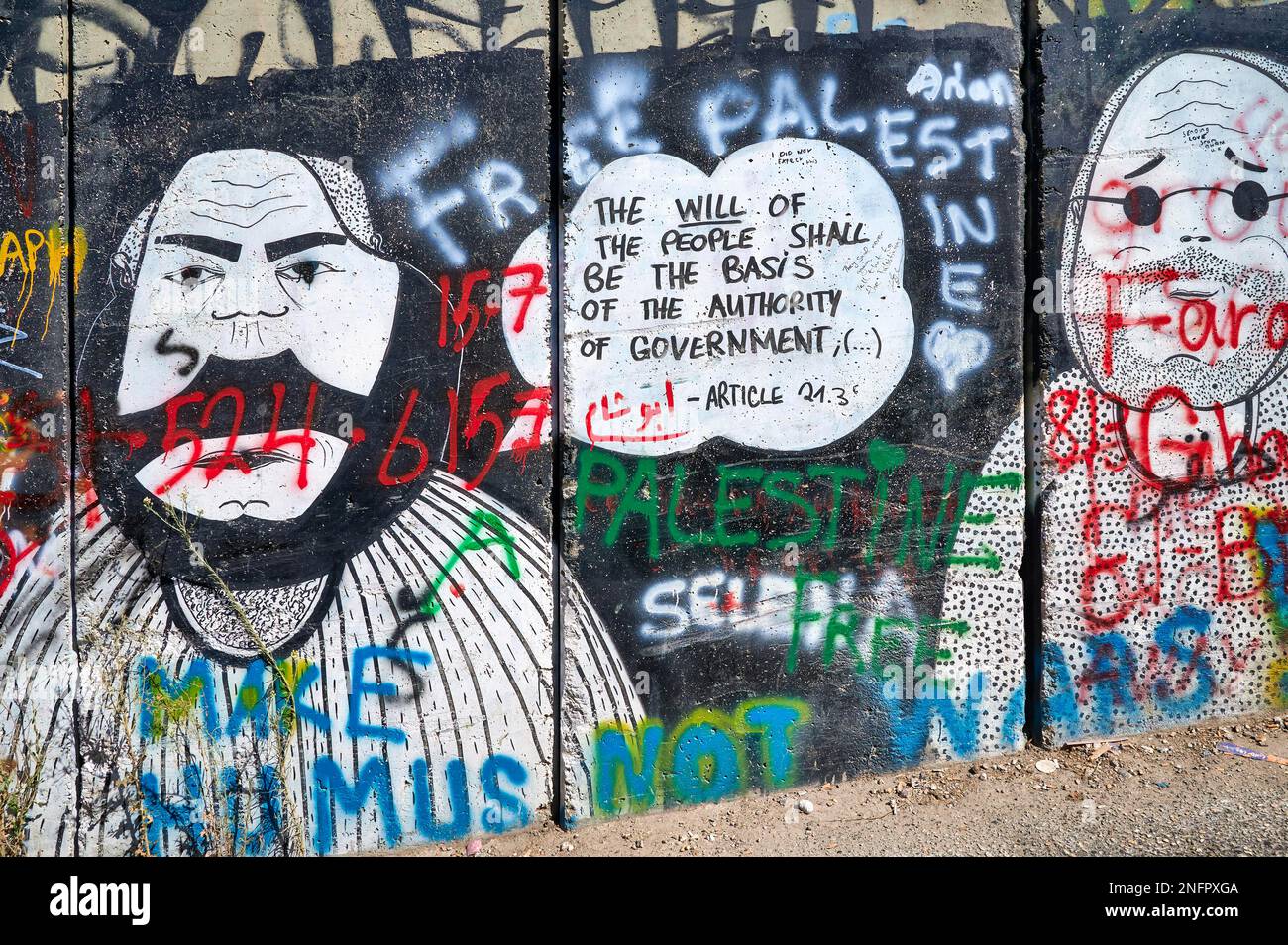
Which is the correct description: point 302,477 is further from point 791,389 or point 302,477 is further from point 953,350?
point 953,350

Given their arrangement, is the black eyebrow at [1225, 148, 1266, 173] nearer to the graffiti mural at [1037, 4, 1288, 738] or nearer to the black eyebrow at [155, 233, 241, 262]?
the graffiti mural at [1037, 4, 1288, 738]

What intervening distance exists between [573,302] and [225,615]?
1.66 m

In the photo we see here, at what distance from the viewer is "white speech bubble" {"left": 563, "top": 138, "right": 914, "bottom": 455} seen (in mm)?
3609

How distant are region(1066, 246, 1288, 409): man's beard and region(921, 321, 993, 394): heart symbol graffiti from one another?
0.35m

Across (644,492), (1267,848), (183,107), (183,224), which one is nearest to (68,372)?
(183,224)

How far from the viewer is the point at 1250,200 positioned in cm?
379

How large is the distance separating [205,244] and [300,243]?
1.09 ft

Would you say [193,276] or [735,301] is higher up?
[193,276]

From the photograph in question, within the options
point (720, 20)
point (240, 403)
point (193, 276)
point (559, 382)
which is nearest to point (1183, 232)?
point (720, 20)

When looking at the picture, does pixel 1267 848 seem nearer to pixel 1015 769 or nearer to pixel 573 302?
pixel 1015 769

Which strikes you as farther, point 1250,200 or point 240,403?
point 1250,200

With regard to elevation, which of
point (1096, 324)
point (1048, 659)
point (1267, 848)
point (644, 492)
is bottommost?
point (1267, 848)

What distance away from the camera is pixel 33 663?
3621mm

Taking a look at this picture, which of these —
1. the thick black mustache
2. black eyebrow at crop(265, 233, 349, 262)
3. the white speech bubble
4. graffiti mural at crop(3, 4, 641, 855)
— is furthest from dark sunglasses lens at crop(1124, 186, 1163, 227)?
the thick black mustache
